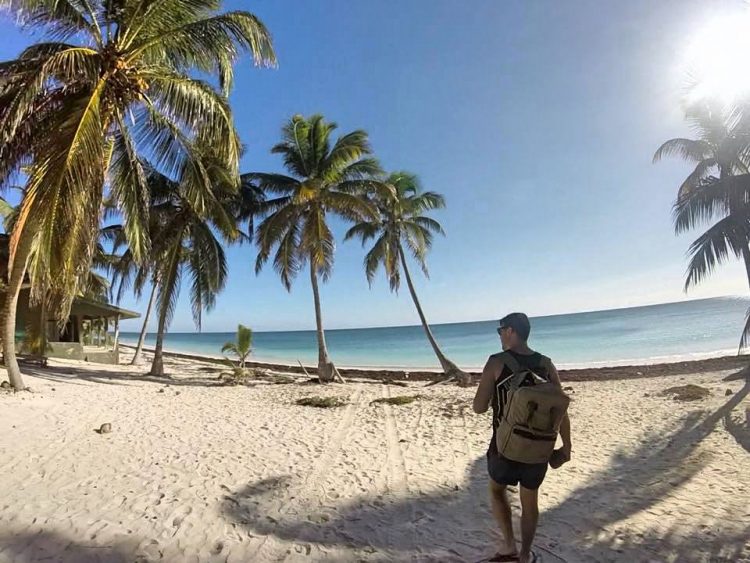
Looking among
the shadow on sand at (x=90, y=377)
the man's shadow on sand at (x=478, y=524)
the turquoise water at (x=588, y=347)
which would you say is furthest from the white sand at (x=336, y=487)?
the turquoise water at (x=588, y=347)

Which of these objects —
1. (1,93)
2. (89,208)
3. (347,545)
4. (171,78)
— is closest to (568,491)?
(347,545)

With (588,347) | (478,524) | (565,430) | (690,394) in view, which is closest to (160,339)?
(478,524)

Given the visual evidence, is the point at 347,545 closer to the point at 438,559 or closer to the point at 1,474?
the point at 438,559

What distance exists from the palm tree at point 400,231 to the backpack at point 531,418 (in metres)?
14.9

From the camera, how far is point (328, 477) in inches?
189

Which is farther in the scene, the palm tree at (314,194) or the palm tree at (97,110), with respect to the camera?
the palm tree at (314,194)

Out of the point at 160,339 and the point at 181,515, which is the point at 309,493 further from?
the point at 160,339

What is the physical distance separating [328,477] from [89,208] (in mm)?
6340

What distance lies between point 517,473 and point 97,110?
7.71 meters

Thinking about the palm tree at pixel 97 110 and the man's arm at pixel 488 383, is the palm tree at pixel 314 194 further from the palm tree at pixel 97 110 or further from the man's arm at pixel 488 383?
the man's arm at pixel 488 383

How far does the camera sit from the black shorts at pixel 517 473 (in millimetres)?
2504

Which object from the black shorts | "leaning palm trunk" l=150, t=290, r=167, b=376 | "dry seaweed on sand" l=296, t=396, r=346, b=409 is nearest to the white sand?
the black shorts

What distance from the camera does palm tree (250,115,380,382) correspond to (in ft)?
49.0

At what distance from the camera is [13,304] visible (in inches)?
332
